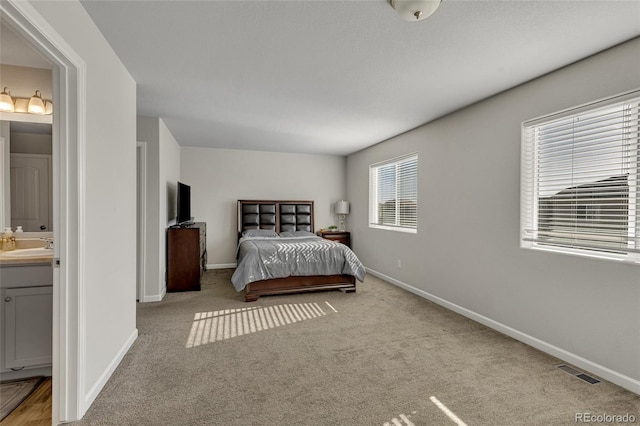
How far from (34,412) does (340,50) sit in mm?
3192

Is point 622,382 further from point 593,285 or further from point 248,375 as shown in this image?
point 248,375

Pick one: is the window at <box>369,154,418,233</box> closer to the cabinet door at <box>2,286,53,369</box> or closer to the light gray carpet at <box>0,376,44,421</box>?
the cabinet door at <box>2,286,53,369</box>

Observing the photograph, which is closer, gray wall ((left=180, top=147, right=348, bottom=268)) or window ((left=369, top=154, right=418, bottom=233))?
window ((left=369, top=154, right=418, bottom=233))

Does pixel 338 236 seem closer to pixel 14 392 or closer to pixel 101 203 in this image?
pixel 101 203

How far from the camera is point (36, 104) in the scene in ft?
8.09

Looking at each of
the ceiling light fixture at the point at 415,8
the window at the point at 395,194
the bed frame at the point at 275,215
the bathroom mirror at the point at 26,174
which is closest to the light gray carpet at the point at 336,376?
the bathroom mirror at the point at 26,174

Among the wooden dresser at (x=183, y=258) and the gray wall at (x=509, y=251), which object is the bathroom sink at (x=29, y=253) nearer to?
the wooden dresser at (x=183, y=258)

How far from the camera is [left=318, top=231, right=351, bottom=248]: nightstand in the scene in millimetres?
6477

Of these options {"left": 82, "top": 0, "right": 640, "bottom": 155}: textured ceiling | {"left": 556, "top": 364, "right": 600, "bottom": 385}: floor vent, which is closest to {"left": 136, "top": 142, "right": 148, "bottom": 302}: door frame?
{"left": 82, "top": 0, "right": 640, "bottom": 155}: textured ceiling

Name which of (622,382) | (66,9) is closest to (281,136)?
(66,9)

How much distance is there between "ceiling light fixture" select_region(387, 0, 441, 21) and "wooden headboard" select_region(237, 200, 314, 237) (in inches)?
→ 193

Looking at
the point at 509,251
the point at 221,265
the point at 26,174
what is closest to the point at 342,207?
the point at 221,265

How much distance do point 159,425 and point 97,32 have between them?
2.58 meters

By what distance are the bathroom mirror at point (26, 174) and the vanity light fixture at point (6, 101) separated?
0.34ft
